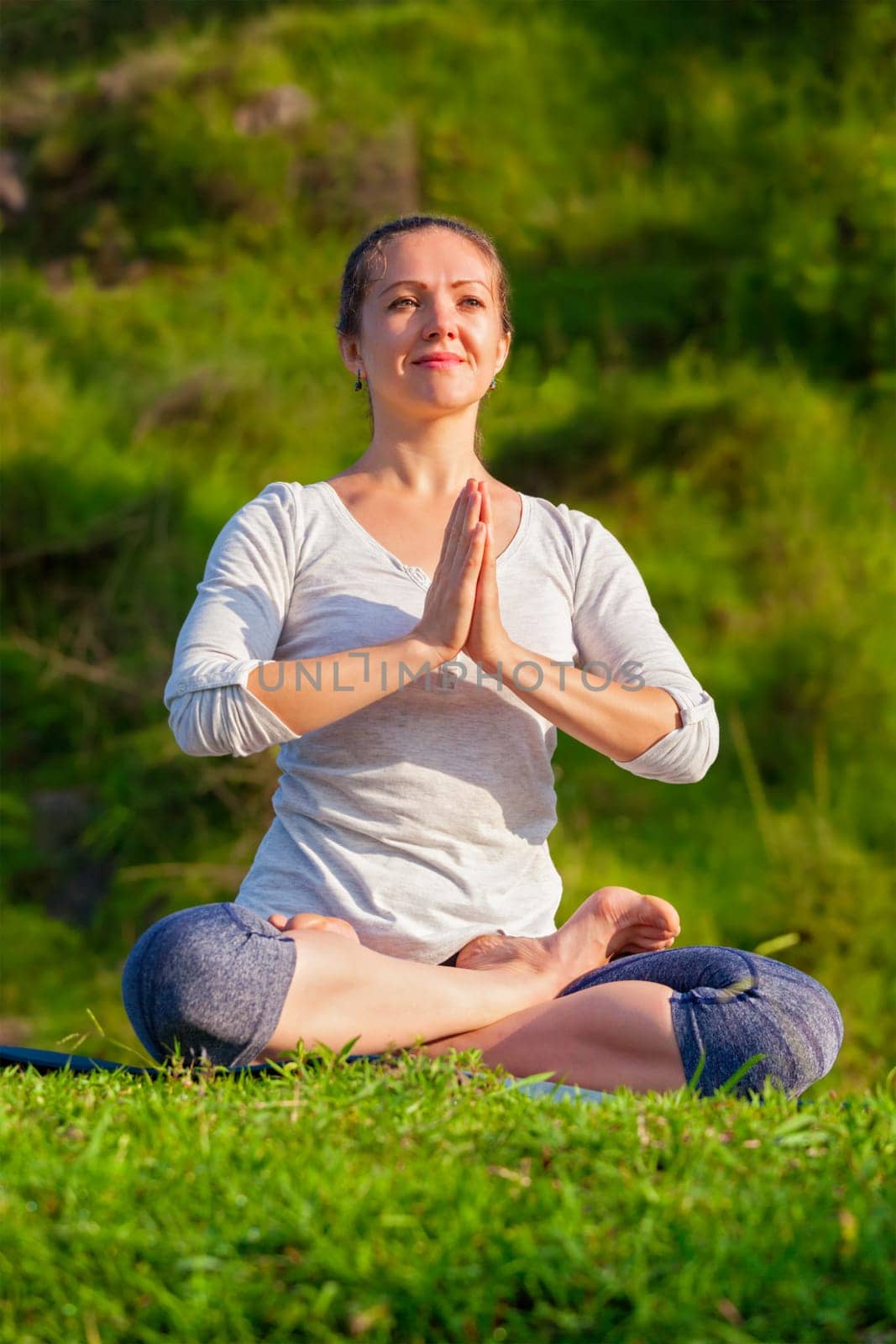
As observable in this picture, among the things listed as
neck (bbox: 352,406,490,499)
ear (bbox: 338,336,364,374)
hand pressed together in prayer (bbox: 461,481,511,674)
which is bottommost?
hand pressed together in prayer (bbox: 461,481,511,674)

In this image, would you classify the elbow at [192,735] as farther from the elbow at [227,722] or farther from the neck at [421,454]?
the neck at [421,454]

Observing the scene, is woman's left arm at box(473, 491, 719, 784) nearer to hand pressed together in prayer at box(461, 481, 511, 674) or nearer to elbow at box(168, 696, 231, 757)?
hand pressed together in prayer at box(461, 481, 511, 674)

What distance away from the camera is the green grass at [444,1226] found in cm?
149

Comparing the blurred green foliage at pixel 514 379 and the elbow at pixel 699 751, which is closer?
the elbow at pixel 699 751

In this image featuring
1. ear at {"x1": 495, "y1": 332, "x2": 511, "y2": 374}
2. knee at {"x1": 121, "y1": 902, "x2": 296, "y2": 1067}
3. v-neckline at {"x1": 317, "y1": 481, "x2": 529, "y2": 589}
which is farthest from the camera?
ear at {"x1": 495, "y1": 332, "x2": 511, "y2": 374}

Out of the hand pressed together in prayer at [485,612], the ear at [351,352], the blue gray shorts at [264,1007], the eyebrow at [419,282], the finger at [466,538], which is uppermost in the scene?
the eyebrow at [419,282]

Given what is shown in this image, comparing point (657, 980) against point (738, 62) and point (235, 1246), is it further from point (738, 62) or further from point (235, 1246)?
point (738, 62)

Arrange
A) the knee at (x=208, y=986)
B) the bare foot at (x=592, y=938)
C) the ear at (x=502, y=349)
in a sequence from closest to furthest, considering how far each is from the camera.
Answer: the knee at (x=208, y=986) < the bare foot at (x=592, y=938) < the ear at (x=502, y=349)

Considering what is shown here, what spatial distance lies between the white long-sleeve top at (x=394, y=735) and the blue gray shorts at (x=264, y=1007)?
0.87 ft

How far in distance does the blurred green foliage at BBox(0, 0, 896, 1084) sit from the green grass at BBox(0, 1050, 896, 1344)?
12.2ft

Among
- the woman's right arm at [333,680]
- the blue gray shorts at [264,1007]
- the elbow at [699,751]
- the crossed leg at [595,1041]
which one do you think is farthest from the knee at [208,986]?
the elbow at [699,751]

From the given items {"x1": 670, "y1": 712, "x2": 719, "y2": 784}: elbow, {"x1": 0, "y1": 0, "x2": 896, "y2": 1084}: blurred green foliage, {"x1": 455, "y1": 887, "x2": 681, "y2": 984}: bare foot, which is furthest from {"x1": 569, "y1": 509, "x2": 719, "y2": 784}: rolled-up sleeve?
{"x1": 0, "y1": 0, "x2": 896, "y2": 1084}: blurred green foliage

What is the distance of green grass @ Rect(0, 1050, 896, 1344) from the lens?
4.87ft

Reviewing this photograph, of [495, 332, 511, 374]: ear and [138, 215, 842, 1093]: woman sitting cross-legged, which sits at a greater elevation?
[495, 332, 511, 374]: ear
